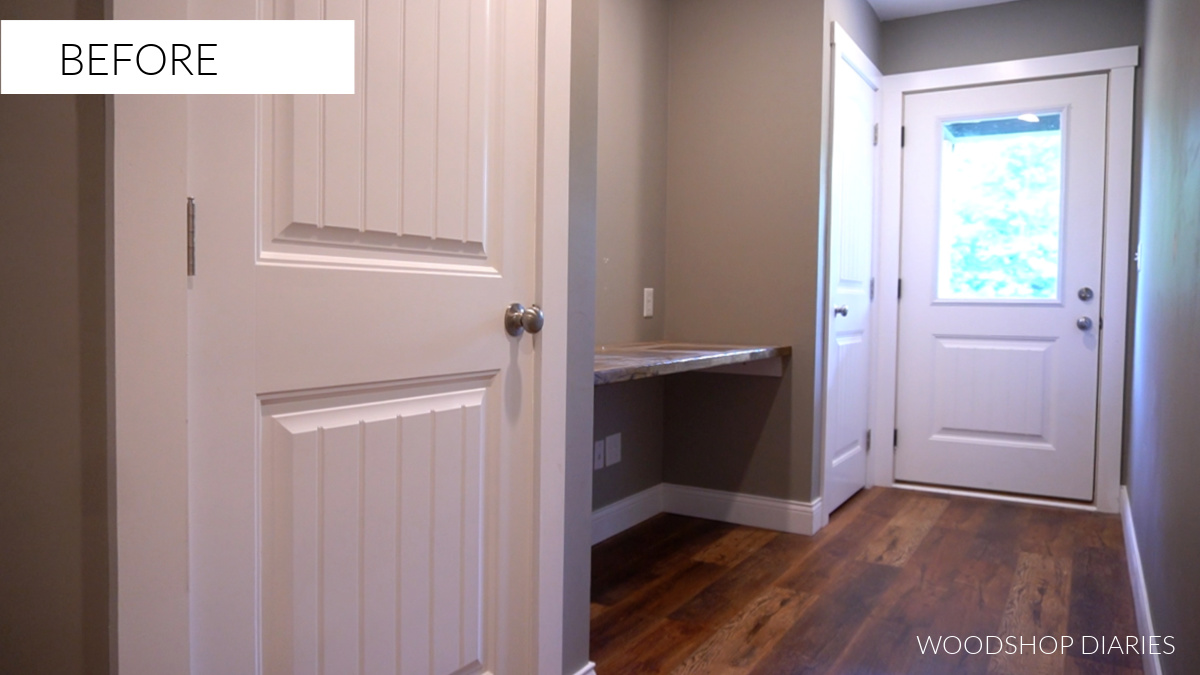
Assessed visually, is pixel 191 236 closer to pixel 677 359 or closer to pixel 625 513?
pixel 677 359

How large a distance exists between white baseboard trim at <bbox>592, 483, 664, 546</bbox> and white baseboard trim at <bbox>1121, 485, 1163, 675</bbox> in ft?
5.25

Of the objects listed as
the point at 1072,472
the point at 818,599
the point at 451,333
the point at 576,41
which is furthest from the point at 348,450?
the point at 1072,472

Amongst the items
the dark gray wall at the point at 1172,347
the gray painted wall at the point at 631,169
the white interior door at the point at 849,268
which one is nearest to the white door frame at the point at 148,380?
the dark gray wall at the point at 1172,347

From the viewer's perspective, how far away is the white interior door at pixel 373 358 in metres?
0.97

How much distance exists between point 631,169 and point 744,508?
4.57 feet

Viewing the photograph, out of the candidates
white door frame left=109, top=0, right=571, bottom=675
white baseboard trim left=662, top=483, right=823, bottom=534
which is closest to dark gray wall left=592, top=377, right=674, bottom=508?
white baseboard trim left=662, top=483, right=823, bottom=534

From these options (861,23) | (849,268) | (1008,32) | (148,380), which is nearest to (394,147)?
(148,380)

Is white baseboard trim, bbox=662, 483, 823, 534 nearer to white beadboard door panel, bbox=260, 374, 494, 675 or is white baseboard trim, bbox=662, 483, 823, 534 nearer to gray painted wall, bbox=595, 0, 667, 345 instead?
gray painted wall, bbox=595, 0, 667, 345

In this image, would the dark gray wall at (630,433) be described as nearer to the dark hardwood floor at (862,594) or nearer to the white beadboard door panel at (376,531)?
the dark hardwood floor at (862,594)

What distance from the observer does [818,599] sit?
231 cm

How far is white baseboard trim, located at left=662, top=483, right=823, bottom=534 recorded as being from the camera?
2982mm

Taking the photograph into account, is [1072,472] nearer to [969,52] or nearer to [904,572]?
[904,572]

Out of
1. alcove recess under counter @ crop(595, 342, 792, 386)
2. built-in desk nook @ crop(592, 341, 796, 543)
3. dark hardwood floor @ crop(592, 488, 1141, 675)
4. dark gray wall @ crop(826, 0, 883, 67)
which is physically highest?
dark gray wall @ crop(826, 0, 883, 67)

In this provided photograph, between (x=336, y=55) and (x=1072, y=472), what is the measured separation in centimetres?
355
